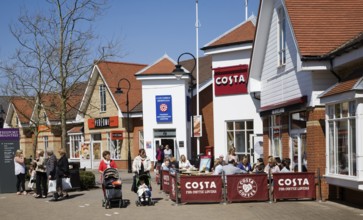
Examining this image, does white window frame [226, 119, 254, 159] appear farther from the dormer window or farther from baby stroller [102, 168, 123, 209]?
baby stroller [102, 168, 123, 209]

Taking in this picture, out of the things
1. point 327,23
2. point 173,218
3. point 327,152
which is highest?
point 327,23

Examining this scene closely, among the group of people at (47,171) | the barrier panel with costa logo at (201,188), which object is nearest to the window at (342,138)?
the barrier panel with costa logo at (201,188)

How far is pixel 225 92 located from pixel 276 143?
9565mm

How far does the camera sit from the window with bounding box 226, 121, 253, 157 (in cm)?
2942

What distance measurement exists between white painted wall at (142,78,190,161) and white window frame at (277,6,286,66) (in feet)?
54.6

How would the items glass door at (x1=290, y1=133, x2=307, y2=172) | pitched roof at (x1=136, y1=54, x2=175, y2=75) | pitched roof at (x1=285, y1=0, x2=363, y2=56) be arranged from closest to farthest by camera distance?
pitched roof at (x1=285, y1=0, x2=363, y2=56), glass door at (x1=290, y1=133, x2=307, y2=172), pitched roof at (x1=136, y1=54, x2=175, y2=75)

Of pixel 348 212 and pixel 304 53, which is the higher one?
pixel 304 53

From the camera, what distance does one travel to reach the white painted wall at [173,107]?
35406 millimetres

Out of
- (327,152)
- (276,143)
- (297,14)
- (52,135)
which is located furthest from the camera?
(52,135)

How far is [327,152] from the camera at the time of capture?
15148 mm

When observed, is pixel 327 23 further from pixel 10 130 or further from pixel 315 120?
pixel 10 130

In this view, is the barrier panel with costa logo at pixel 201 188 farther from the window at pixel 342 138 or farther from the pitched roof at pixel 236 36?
the pitched roof at pixel 236 36

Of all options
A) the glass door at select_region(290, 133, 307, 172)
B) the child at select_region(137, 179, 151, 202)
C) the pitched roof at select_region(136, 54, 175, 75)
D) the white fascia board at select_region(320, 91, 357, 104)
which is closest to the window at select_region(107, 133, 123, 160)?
the pitched roof at select_region(136, 54, 175, 75)

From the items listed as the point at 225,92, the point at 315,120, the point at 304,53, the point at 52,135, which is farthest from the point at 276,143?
the point at 52,135
